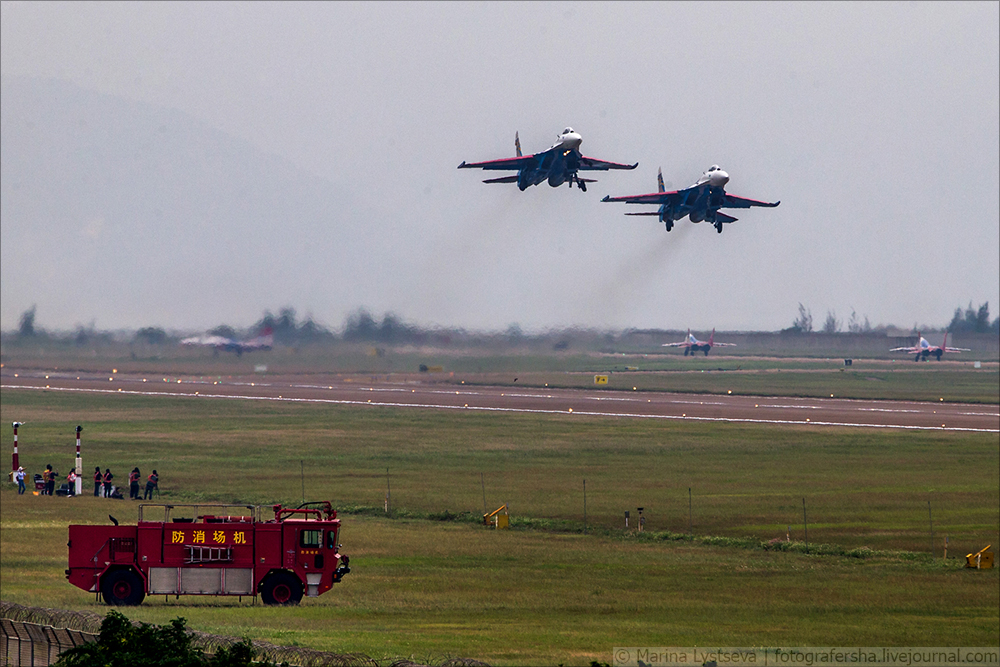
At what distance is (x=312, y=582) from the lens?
2955 cm

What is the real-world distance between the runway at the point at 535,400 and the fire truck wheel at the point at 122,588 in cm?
7493

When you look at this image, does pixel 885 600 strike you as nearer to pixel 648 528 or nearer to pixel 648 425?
pixel 648 528

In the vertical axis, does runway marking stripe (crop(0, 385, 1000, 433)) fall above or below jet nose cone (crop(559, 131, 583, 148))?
below

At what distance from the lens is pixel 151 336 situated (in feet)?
433

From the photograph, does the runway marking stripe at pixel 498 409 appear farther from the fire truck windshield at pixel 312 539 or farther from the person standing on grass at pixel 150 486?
the fire truck windshield at pixel 312 539

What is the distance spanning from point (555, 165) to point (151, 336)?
8416 centimetres

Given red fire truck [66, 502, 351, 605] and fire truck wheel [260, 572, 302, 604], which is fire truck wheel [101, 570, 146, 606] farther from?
fire truck wheel [260, 572, 302, 604]

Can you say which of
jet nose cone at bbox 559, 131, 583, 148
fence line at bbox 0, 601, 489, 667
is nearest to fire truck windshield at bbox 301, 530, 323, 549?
fence line at bbox 0, 601, 489, 667

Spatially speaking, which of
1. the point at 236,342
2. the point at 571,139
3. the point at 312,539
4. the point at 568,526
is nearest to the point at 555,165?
the point at 571,139

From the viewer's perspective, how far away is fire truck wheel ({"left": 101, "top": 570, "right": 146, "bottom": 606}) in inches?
1144

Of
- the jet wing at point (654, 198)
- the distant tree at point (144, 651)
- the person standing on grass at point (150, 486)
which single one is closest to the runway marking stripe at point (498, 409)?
the jet wing at point (654, 198)

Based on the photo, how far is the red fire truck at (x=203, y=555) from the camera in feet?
93.4

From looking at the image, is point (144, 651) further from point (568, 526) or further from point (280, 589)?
point (568, 526)

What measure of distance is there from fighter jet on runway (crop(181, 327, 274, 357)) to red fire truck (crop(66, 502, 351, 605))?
3643 inches
